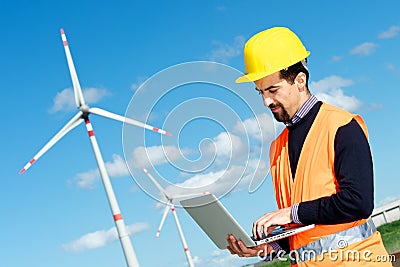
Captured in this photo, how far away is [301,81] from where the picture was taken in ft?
9.75

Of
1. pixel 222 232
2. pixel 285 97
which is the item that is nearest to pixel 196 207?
pixel 222 232

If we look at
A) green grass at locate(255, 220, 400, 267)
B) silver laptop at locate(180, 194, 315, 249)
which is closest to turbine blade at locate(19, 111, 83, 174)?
green grass at locate(255, 220, 400, 267)

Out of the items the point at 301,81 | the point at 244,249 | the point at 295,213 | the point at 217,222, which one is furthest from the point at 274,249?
the point at 301,81

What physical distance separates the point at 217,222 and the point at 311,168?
536mm

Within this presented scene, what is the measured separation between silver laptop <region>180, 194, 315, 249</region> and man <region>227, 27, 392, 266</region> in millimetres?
44

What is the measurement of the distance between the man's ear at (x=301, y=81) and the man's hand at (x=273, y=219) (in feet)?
1.64

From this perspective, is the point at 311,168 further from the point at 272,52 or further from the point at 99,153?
the point at 99,153

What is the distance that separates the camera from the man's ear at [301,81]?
2.96 m

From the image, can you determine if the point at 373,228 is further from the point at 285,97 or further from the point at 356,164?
the point at 285,97

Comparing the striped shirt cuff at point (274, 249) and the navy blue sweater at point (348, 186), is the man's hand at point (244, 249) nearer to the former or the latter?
the striped shirt cuff at point (274, 249)

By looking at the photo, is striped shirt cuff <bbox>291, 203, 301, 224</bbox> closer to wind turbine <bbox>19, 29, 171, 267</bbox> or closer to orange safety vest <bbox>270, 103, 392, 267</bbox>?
orange safety vest <bbox>270, 103, 392, 267</bbox>

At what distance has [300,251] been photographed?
9.38ft

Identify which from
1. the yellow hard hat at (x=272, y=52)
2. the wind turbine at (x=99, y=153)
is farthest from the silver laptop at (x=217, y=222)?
the wind turbine at (x=99, y=153)

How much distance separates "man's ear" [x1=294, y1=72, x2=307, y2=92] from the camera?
9.70 ft
